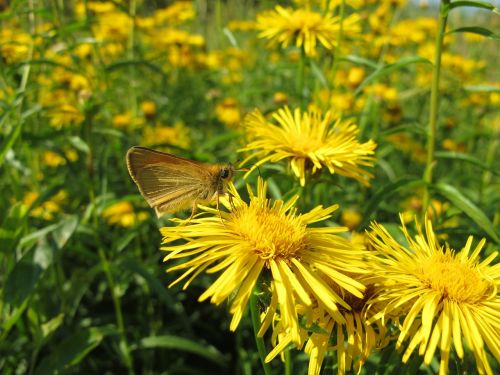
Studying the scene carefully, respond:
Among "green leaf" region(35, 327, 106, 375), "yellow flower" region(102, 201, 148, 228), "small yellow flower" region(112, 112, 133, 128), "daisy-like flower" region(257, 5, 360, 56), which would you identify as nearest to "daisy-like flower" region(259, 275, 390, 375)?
"green leaf" region(35, 327, 106, 375)

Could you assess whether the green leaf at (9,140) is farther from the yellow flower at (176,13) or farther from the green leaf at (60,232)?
the yellow flower at (176,13)

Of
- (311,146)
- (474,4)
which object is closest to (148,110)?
(311,146)

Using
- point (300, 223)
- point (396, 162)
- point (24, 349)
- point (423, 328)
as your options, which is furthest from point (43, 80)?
point (423, 328)

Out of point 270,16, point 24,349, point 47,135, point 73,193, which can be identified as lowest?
point 24,349

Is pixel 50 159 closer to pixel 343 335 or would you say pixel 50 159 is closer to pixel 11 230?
pixel 11 230

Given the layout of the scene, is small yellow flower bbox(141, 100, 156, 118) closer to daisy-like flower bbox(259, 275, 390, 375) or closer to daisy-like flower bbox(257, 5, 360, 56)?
daisy-like flower bbox(257, 5, 360, 56)

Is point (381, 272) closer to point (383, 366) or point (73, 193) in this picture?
point (383, 366)
